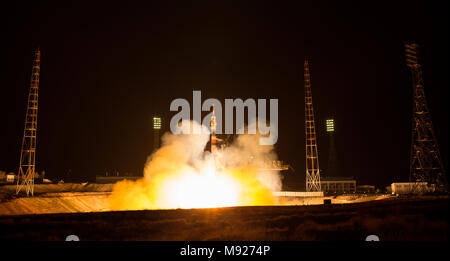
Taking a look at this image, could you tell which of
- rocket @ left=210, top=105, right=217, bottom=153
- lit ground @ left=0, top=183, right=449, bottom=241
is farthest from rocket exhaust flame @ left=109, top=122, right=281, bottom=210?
lit ground @ left=0, top=183, right=449, bottom=241

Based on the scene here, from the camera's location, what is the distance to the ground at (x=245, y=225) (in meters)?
25.0

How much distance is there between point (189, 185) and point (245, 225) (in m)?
35.4

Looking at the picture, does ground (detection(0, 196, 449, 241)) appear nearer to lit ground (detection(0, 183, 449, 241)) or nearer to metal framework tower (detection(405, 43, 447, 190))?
lit ground (detection(0, 183, 449, 241))

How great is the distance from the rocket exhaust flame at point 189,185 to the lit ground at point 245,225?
80.9 feet

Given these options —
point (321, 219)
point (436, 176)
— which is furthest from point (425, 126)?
point (321, 219)

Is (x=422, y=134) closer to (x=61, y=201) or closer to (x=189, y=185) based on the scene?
(x=189, y=185)

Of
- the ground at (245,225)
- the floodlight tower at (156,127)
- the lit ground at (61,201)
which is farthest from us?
the floodlight tower at (156,127)

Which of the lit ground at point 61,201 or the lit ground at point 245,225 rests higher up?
the lit ground at point 245,225

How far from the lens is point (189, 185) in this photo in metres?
64.0

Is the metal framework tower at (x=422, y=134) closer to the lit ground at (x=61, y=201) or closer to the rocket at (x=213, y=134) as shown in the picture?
the lit ground at (x=61, y=201)

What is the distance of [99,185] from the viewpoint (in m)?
88.5

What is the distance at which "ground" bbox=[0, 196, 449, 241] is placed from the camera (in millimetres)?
25016

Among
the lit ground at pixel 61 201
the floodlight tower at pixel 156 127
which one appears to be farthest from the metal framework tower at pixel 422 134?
the floodlight tower at pixel 156 127
